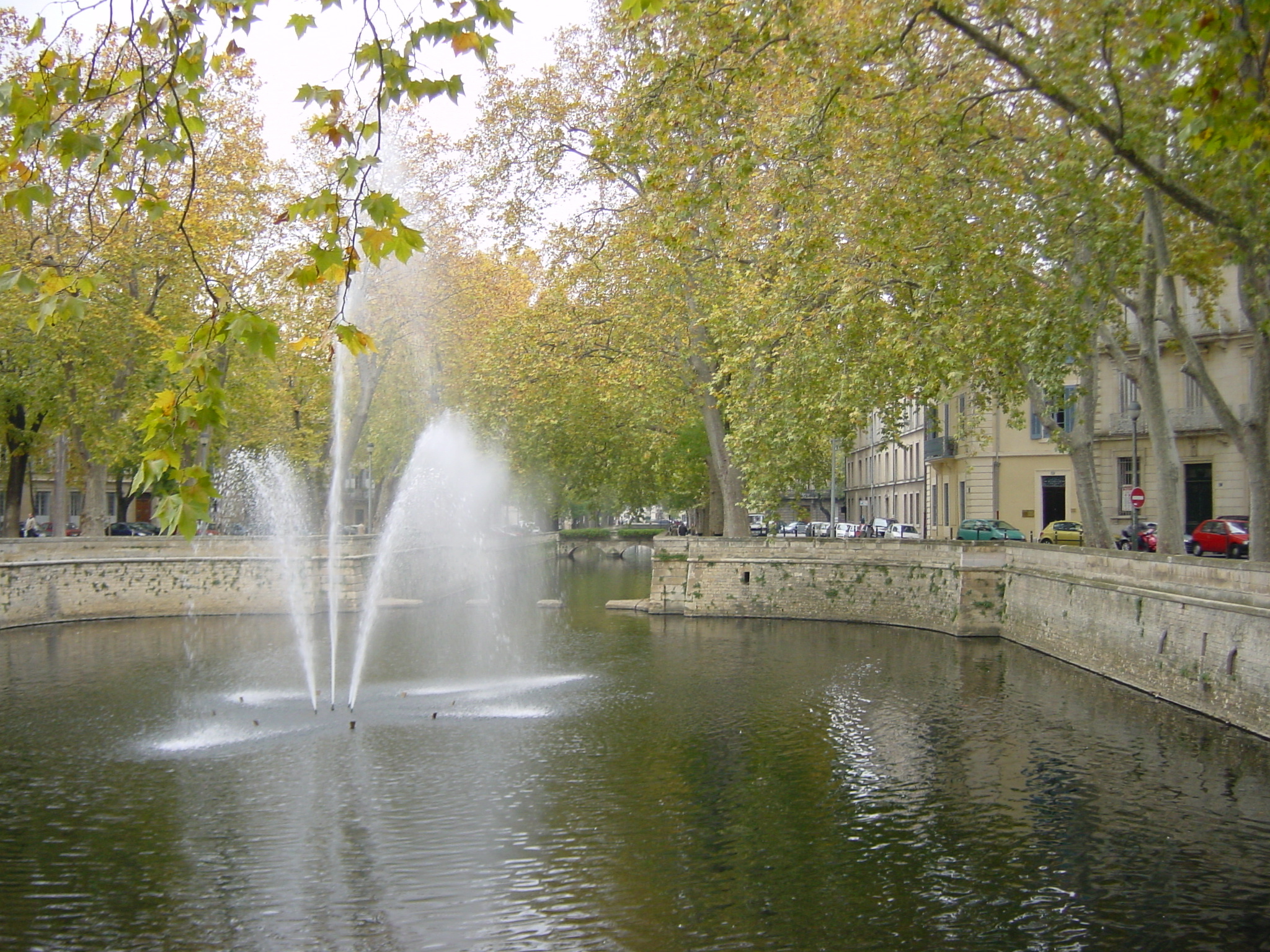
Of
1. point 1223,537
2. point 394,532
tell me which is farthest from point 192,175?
point 1223,537

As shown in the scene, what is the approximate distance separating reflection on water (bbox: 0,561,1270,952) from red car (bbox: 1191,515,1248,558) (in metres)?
13.6

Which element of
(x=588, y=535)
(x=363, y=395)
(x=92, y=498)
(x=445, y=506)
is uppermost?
(x=363, y=395)

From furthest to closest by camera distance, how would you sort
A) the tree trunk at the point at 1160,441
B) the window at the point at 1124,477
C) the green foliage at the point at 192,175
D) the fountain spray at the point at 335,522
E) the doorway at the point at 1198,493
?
1. the window at the point at 1124,477
2. the doorway at the point at 1198,493
3. the fountain spray at the point at 335,522
4. the tree trunk at the point at 1160,441
5. the green foliage at the point at 192,175

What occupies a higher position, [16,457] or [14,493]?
[16,457]

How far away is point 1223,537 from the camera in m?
31.1

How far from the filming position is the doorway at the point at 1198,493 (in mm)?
37469

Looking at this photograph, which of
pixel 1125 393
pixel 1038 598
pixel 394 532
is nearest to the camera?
pixel 1038 598

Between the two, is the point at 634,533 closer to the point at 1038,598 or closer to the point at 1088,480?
the point at 1038,598

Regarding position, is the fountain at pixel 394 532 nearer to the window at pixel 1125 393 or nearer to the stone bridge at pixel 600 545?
the stone bridge at pixel 600 545

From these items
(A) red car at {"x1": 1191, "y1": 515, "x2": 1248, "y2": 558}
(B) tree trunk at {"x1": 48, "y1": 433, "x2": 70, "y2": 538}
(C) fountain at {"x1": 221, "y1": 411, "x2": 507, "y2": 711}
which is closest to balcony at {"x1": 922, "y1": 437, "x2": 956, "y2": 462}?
(A) red car at {"x1": 1191, "y1": 515, "x2": 1248, "y2": 558}

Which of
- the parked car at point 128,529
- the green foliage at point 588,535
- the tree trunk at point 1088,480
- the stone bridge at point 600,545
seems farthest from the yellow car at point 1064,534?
the green foliage at point 588,535

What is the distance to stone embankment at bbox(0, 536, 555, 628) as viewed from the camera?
27969 millimetres

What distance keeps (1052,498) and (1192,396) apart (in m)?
6.43

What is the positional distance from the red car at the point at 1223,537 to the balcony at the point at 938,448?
1195 cm
